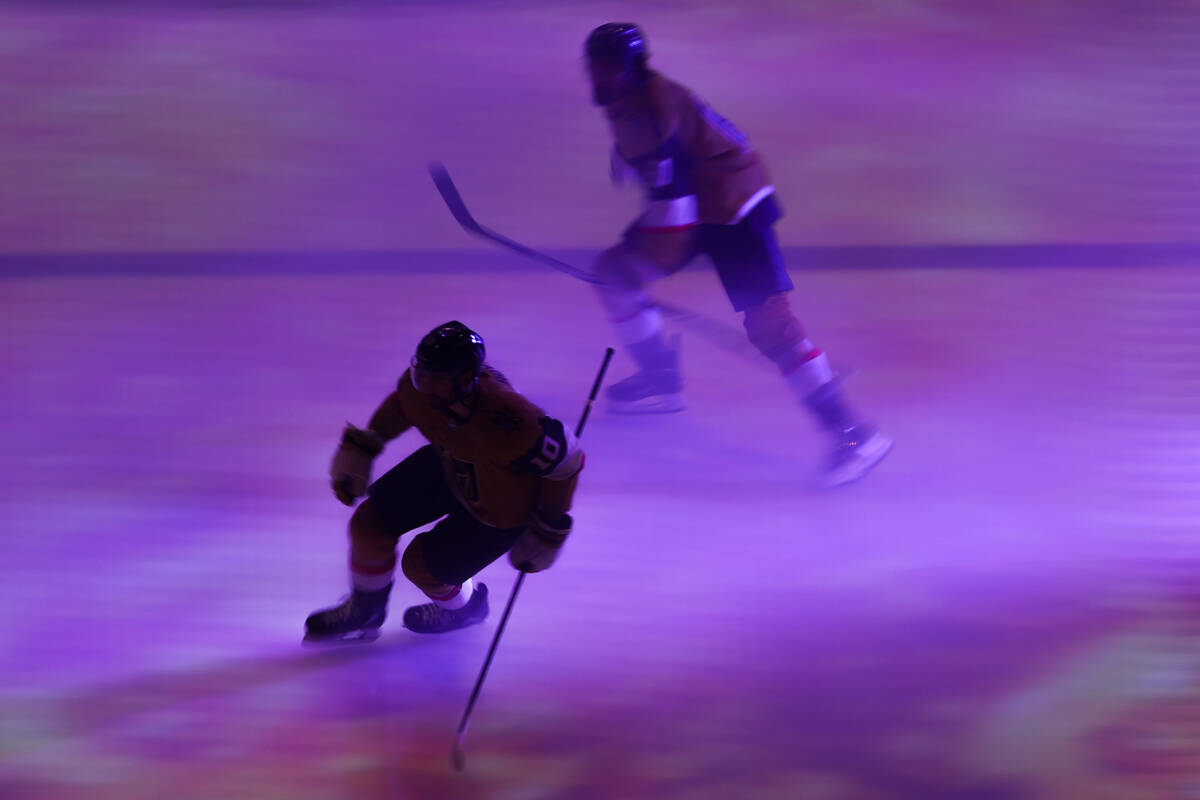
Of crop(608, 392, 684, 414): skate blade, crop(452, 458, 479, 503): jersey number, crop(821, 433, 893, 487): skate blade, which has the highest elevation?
crop(452, 458, 479, 503): jersey number

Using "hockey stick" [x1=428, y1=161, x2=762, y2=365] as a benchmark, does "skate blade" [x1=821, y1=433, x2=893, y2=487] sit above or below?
below

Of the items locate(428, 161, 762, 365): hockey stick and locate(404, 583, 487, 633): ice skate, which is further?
locate(428, 161, 762, 365): hockey stick

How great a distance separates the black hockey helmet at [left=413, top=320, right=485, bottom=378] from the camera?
1.83 metres

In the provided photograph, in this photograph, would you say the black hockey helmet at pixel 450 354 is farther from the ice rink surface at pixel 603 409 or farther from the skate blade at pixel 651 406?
the skate blade at pixel 651 406

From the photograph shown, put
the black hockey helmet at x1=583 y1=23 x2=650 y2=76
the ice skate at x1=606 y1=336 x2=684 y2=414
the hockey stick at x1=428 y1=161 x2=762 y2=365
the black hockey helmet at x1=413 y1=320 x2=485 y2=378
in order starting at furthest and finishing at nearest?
the ice skate at x1=606 y1=336 x2=684 y2=414 → the hockey stick at x1=428 y1=161 x2=762 y2=365 → the black hockey helmet at x1=583 y1=23 x2=650 y2=76 → the black hockey helmet at x1=413 y1=320 x2=485 y2=378

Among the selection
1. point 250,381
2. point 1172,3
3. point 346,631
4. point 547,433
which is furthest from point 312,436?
point 1172,3

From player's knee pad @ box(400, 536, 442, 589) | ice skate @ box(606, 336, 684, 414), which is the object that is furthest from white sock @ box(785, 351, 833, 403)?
player's knee pad @ box(400, 536, 442, 589)

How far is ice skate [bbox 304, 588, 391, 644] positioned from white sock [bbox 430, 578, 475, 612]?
0.11 metres

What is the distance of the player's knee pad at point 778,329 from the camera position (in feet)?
9.03

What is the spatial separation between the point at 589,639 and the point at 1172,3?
4003mm

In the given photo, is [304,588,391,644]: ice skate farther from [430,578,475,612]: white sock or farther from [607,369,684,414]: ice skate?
[607,369,684,414]: ice skate

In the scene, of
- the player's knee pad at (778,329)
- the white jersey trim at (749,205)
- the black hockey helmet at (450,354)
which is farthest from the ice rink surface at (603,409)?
the black hockey helmet at (450,354)

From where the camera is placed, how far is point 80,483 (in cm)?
274

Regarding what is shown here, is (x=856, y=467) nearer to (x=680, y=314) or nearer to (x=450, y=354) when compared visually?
(x=680, y=314)
